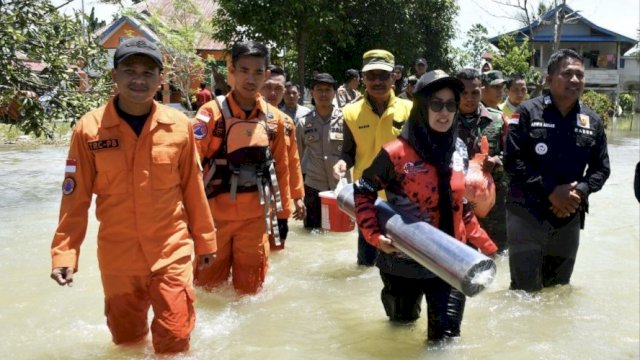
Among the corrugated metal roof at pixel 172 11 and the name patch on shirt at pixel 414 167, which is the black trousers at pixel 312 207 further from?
the corrugated metal roof at pixel 172 11

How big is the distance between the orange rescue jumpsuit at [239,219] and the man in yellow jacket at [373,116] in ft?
2.15

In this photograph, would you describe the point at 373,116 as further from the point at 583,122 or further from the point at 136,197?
the point at 136,197

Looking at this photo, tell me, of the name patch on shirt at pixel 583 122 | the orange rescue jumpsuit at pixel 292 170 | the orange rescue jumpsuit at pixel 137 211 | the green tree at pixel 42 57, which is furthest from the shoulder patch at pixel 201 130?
the green tree at pixel 42 57

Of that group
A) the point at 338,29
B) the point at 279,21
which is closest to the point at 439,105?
the point at 279,21

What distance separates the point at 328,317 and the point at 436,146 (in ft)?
6.42

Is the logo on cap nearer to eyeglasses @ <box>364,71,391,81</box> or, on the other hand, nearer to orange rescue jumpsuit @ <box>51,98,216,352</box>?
eyeglasses @ <box>364,71,391,81</box>

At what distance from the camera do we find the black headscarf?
382 cm

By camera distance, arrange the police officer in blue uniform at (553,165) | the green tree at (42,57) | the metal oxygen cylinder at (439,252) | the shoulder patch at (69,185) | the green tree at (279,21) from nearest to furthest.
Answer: the metal oxygen cylinder at (439,252) → the shoulder patch at (69,185) → the police officer in blue uniform at (553,165) → the green tree at (42,57) → the green tree at (279,21)

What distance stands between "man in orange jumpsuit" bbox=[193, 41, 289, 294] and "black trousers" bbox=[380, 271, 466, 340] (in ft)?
4.22

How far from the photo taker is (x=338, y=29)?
2477 centimetres

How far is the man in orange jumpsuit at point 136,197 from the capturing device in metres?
3.60

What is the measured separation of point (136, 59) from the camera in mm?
3668

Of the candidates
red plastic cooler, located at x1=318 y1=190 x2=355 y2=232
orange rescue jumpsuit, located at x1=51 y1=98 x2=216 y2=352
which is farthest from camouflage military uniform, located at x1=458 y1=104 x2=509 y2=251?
orange rescue jumpsuit, located at x1=51 y1=98 x2=216 y2=352

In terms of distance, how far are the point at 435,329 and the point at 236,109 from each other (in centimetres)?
209
